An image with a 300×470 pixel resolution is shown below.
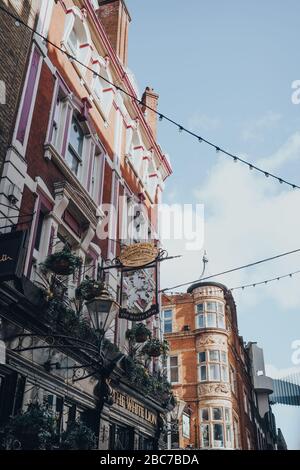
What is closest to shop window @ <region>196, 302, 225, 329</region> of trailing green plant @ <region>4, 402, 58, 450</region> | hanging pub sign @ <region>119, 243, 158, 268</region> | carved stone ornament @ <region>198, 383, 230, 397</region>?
carved stone ornament @ <region>198, 383, 230, 397</region>

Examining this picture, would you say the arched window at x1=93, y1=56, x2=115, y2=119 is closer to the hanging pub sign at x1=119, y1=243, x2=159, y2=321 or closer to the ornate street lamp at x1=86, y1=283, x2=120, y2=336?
the hanging pub sign at x1=119, y1=243, x2=159, y2=321

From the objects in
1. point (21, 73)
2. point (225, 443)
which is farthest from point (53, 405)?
point (225, 443)

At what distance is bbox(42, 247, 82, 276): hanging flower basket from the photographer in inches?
391

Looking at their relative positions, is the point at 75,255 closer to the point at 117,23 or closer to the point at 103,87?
the point at 103,87

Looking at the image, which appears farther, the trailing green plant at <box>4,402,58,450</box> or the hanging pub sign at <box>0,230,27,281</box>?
the trailing green plant at <box>4,402,58,450</box>

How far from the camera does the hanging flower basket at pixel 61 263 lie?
994 cm

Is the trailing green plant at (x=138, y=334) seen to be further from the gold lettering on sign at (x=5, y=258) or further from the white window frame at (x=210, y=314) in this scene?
the white window frame at (x=210, y=314)

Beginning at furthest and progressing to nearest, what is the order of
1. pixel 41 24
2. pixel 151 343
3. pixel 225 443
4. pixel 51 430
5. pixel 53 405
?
1. pixel 225 443
2. pixel 151 343
3. pixel 41 24
4. pixel 53 405
5. pixel 51 430

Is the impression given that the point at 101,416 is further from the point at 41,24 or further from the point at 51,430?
the point at 41,24

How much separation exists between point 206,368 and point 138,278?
62.2 feet

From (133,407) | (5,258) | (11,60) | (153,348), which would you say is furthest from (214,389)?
(5,258)

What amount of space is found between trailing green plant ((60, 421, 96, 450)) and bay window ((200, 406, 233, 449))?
21.9 metres

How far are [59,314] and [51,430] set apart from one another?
2.40 metres
